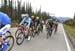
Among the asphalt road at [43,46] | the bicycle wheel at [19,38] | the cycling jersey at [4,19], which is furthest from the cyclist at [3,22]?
the bicycle wheel at [19,38]

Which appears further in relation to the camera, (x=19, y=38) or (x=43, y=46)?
(x=43, y=46)

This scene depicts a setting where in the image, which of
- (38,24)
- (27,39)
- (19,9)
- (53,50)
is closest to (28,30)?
(27,39)

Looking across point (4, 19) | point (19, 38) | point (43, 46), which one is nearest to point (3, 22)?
point (4, 19)

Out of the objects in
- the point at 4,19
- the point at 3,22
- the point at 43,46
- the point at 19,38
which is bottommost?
the point at 43,46

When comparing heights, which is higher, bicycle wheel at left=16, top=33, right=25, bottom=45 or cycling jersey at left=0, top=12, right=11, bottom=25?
cycling jersey at left=0, top=12, right=11, bottom=25

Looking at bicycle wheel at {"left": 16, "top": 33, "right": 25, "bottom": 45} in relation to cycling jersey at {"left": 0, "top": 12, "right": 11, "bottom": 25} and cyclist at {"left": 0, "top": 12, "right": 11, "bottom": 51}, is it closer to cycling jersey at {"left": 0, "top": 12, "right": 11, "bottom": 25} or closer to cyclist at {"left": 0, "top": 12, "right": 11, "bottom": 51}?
cyclist at {"left": 0, "top": 12, "right": 11, "bottom": 51}

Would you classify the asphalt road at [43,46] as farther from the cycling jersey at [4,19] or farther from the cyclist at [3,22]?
the cycling jersey at [4,19]

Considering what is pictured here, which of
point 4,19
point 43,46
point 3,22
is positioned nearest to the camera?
point 4,19

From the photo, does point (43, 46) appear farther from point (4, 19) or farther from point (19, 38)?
point (4, 19)

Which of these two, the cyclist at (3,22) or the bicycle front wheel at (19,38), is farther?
the bicycle front wheel at (19,38)

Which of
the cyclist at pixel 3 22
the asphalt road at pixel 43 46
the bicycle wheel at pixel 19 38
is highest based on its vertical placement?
the cyclist at pixel 3 22

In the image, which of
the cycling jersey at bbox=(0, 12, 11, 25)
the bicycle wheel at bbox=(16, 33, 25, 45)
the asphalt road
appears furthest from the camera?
the bicycle wheel at bbox=(16, 33, 25, 45)

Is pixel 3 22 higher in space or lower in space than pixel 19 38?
higher

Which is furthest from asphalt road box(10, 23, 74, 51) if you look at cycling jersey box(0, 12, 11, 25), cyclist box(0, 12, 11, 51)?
cycling jersey box(0, 12, 11, 25)
